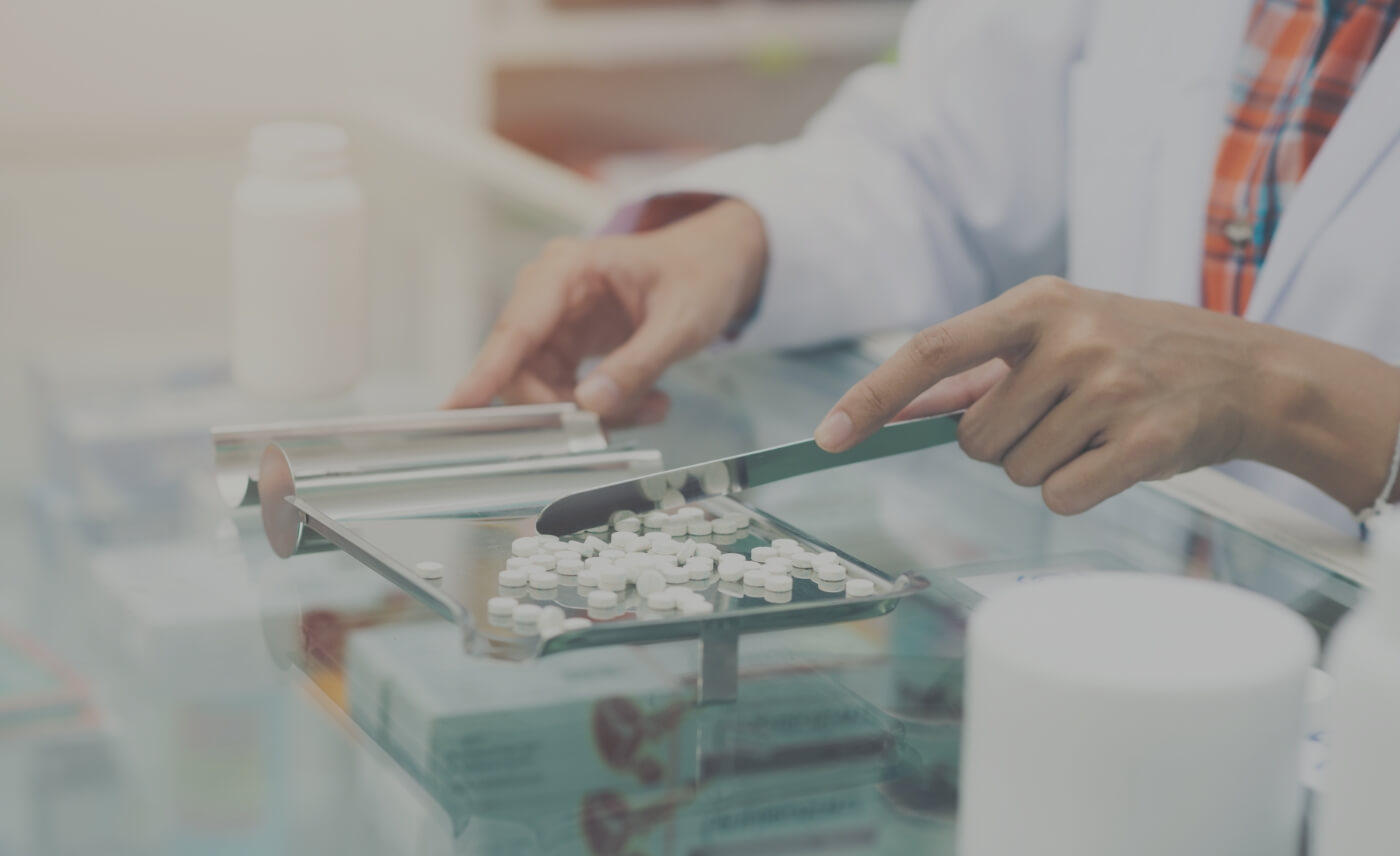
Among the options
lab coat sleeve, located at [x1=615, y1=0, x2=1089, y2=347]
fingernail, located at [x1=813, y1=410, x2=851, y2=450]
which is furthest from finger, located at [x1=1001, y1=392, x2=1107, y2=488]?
lab coat sleeve, located at [x1=615, y1=0, x2=1089, y2=347]

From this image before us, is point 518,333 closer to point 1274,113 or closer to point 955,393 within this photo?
point 955,393

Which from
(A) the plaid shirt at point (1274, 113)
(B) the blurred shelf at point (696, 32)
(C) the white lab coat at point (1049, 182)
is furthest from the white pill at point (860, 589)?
(B) the blurred shelf at point (696, 32)

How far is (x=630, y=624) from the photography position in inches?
19.7

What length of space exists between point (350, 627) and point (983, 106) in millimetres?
704

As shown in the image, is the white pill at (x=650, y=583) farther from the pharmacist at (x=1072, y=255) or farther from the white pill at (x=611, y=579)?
the pharmacist at (x=1072, y=255)

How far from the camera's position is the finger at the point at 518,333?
871 mm

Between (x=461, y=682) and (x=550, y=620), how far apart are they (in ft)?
0.25

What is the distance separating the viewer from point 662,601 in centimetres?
53

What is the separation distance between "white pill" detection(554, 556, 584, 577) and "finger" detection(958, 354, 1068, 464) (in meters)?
0.23

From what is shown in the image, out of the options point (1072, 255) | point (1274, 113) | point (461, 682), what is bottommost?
point (461, 682)

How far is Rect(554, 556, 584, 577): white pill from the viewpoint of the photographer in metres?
0.56

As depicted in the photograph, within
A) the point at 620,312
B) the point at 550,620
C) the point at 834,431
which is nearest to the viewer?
the point at 550,620

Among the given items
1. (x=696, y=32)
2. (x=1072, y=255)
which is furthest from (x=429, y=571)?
(x=696, y=32)

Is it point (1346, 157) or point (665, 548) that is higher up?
point (1346, 157)
